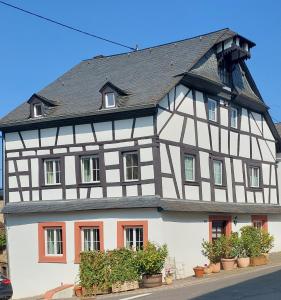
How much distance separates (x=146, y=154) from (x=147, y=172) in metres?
0.70

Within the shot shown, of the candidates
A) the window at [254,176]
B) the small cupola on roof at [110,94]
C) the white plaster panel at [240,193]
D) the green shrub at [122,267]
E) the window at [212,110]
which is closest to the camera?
the green shrub at [122,267]

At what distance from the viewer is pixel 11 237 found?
84.8ft

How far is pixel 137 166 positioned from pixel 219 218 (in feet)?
17.4

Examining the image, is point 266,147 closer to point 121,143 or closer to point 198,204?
point 198,204

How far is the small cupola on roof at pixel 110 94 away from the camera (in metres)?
24.0

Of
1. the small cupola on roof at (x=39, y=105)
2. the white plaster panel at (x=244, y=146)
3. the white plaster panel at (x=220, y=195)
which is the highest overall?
the small cupola on roof at (x=39, y=105)

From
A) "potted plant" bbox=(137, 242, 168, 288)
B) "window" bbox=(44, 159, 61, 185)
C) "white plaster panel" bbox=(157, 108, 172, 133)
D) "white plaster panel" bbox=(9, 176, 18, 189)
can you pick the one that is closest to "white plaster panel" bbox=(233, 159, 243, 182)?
"white plaster panel" bbox=(157, 108, 172, 133)

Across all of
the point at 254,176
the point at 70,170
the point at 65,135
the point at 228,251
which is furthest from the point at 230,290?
the point at 254,176

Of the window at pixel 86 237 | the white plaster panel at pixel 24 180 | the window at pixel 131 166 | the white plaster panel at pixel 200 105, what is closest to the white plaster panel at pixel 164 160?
the window at pixel 131 166

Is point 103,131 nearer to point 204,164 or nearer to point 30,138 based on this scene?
point 30,138

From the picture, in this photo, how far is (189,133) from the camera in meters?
25.0

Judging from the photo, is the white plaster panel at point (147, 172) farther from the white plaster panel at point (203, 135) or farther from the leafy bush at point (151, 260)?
the white plaster panel at point (203, 135)

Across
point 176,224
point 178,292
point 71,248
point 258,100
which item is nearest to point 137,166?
point 176,224

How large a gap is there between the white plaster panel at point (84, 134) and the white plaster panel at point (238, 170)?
7740 millimetres
